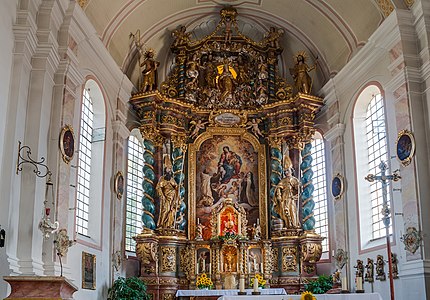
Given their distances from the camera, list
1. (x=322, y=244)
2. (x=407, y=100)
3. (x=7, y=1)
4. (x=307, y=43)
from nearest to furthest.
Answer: (x=7, y=1) → (x=407, y=100) → (x=322, y=244) → (x=307, y=43)

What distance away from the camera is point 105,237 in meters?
14.7

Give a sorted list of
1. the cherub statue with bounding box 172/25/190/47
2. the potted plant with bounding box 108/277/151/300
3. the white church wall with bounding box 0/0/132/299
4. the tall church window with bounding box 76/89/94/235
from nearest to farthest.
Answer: the white church wall with bounding box 0/0/132/299
the tall church window with bounding box 76/89/94/235
the potted plant with bounding box 108/277/151/300
the cherub statue with bounding box 172/25/190/47

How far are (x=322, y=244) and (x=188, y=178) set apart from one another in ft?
14.4

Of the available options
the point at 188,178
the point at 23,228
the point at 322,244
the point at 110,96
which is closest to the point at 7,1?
the point at 23,228

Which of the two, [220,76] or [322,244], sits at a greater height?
[220,76]

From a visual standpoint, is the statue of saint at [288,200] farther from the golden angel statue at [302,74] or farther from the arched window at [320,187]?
the golden angel statue at [302,74]

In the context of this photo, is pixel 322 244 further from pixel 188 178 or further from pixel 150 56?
pixel 150 56

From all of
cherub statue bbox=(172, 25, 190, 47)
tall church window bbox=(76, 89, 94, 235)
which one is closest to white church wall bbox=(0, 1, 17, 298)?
tall church window bbox=(76, 89, 94, 235)

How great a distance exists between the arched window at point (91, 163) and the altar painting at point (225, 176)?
3.79m

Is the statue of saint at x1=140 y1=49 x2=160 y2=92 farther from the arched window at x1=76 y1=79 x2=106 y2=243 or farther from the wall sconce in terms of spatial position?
the wall sconce

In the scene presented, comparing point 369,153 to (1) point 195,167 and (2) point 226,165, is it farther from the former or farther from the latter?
(1) point 195,167

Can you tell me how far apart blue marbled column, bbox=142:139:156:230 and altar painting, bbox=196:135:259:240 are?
1435 mm

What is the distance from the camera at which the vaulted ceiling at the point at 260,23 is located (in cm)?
1550

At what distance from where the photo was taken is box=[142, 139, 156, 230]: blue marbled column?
16739 mm
